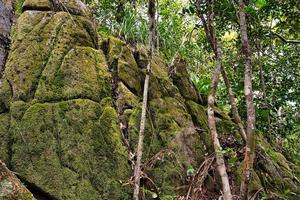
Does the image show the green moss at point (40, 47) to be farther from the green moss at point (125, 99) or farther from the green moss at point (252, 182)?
the green moss at point (252, 182)

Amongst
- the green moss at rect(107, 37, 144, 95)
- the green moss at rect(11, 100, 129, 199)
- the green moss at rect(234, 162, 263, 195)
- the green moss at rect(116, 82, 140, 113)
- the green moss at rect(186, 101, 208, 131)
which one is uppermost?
the green moss at rect(107, 37, 144, 95)

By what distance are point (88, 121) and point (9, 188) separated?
7.19 feet

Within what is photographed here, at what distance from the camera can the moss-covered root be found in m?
2.94

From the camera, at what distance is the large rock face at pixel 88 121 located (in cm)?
479

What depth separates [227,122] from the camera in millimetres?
7016

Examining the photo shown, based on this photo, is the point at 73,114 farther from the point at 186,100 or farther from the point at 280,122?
the point at 280,122

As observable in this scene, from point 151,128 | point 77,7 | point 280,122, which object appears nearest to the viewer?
point 151,128

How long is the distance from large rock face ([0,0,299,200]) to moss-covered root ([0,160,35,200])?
1.45m

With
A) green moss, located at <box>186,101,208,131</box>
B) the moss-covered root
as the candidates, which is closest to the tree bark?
the moss-covered root

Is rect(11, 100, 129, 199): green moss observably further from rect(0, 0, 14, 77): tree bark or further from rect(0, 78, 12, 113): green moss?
rect(0, 0, 14, 77): tree bark

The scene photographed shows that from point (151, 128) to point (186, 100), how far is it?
4.74ft

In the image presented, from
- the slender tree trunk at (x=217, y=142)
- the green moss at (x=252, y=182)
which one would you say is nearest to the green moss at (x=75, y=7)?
the slender tree trunk at (x=217, y=142)

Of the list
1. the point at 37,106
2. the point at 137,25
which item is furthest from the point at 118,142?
the point at 137,25

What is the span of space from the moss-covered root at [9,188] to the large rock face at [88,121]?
4.76 feet
